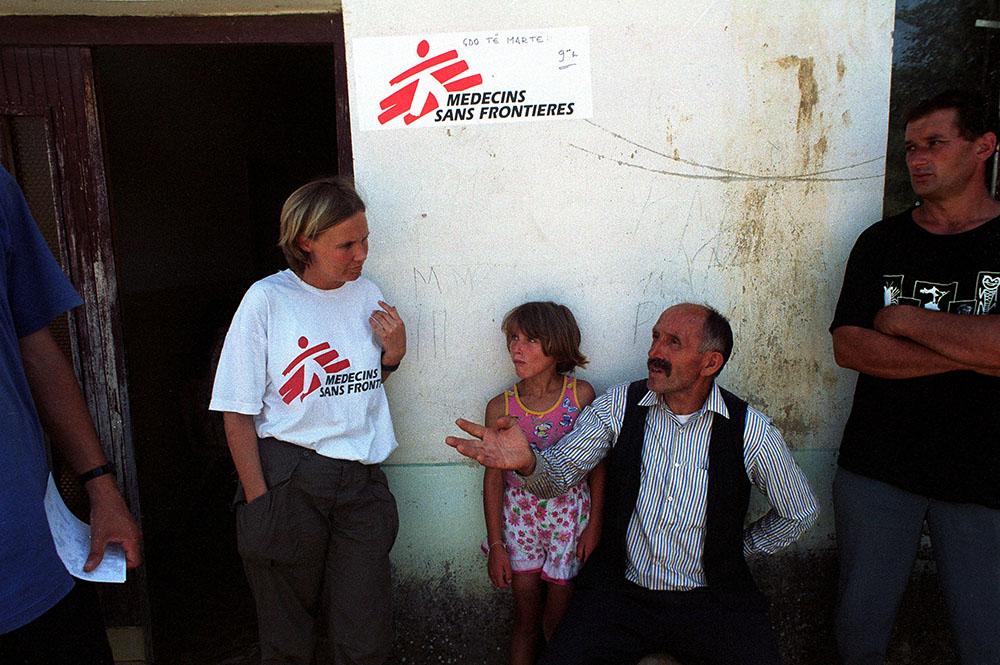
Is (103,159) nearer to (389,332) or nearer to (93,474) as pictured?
(389,332)

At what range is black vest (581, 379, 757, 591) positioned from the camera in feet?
7.75

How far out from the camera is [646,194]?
273 cm

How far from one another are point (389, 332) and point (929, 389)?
1.87 meters

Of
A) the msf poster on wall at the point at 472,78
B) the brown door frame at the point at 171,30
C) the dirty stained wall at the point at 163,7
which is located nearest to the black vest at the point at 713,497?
the msf poster on wall at the point at 472,78

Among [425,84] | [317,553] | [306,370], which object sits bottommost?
[317,553]

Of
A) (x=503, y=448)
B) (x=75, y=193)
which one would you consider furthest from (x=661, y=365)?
(x=75, y=193)

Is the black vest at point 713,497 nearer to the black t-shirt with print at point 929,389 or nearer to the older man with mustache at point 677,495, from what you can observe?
the older man with mustache at point 677,495

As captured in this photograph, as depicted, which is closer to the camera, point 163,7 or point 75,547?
point 75,547

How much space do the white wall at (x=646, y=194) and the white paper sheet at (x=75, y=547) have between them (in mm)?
1314

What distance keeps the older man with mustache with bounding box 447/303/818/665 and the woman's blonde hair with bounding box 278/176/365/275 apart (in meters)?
0.86

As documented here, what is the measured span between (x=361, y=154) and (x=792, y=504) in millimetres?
2069

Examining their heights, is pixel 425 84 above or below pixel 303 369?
above

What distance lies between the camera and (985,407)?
225 centimetres

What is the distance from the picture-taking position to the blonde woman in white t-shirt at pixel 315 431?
7.39 feet
